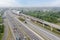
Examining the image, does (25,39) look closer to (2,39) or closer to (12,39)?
(12,39)

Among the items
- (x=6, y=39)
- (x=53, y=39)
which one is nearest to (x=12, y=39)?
(x=6, y=39)

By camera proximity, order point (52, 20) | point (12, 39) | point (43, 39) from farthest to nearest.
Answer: point (52, 20) < point (12, 39) < point (43, 39)

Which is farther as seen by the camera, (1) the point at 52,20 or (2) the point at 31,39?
(1) the point at 52,20

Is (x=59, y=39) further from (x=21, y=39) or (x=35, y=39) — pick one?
(x=21, y=39)

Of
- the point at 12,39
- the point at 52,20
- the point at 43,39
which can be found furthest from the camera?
the point at 52,20

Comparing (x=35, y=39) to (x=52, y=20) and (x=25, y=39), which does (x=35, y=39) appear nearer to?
(x=25, y=39)

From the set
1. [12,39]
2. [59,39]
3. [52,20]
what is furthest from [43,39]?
[52,20]

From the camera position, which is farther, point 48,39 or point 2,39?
point 2,39

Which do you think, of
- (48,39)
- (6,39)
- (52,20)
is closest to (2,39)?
(6,39)
